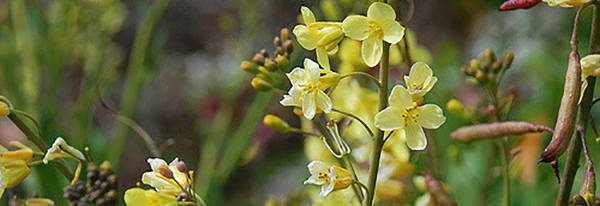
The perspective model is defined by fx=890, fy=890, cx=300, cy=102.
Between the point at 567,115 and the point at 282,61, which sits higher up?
the point at 282,61

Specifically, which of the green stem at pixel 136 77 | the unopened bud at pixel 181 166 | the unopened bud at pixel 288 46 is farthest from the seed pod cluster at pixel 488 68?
the green stem at pixel 136 77

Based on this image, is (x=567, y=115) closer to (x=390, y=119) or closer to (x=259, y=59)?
(x=390, y=119)

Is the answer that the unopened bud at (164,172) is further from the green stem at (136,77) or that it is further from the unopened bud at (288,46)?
the green stem at (136,77)

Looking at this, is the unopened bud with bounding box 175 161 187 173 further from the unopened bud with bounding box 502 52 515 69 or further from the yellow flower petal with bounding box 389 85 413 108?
the unopened bud with bounding box 502 52 515 69

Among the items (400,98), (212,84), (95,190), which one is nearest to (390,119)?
(400,98)

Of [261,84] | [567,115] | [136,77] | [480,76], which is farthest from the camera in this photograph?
[136,77]

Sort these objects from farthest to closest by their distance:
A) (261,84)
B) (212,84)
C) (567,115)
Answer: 1. (212,84)
2. (261,84)
3. (567,115)
